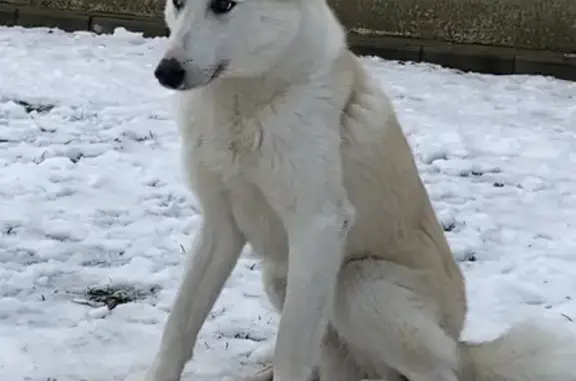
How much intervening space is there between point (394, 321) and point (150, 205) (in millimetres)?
1766

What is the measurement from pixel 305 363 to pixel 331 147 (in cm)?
52

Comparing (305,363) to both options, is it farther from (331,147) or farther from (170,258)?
(170,258)

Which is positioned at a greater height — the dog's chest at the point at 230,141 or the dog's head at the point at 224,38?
the dog's head at the point at 224,38

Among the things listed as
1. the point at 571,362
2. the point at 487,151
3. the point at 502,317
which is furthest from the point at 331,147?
the point at 487,151

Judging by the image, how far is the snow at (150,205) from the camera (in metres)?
2.93

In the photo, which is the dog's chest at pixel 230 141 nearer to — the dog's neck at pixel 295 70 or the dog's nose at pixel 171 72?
the dog's neck at pixel 295 70

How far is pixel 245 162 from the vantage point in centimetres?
234

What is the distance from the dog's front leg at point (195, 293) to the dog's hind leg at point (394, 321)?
31 centimetres

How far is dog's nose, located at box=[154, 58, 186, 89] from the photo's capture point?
2158 mm

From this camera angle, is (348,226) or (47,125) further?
(47,125)

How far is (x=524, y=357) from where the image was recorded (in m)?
2.46

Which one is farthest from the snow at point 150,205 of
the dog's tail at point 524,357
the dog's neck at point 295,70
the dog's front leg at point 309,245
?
the dog's neck at point 295,70

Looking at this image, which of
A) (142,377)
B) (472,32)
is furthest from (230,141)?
(472,32)

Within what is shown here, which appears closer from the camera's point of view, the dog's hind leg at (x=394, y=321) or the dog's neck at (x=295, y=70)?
the dog's neck at (x=295, y=70)
